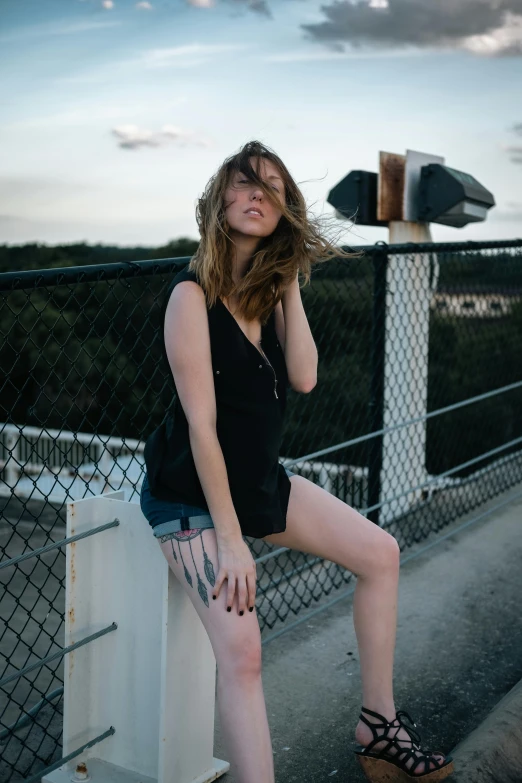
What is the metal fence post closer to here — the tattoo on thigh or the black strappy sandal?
the black strappy sandal

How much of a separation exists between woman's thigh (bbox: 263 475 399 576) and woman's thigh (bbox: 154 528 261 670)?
0.27 m

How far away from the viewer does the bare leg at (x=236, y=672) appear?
181 centimetres

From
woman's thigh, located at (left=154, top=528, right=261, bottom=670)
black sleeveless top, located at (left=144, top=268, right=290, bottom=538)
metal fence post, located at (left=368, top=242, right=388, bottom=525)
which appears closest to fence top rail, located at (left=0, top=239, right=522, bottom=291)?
black sleeveless top, located at (left=144, top=268, right=290, bottom=538)

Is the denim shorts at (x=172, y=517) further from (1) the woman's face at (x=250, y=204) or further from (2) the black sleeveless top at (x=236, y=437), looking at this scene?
(1) the woman's face at (x=250, y=204)

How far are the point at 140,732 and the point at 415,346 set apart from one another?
3.07 metres

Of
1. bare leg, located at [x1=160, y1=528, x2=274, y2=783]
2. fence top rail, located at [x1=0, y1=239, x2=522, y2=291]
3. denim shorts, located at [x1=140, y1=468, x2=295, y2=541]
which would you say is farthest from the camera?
fence top rail, located at [x1=0, y1=239, x2=522, y2=291]

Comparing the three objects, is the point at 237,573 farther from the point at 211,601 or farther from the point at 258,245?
the point at 258,245

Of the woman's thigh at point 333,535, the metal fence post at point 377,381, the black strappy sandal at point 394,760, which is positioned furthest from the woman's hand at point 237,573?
the metal fence post at point 377,381

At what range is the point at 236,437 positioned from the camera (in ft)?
6.47

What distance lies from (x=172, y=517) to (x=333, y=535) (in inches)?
16.1

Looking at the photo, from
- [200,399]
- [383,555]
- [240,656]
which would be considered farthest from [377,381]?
[240,656]

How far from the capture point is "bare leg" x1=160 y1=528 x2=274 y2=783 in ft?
5.93

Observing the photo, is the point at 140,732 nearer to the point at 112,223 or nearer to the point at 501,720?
the point at 501,720

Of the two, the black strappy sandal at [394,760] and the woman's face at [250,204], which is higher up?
the woman's face at [250,204]
